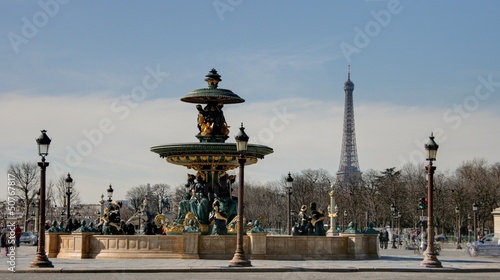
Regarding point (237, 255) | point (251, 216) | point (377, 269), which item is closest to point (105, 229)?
point (237, 255)

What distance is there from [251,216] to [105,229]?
281ft

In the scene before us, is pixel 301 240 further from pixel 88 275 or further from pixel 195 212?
pixel 88 275

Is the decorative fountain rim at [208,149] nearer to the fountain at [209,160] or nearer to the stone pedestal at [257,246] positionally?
the fountain at [209,160]

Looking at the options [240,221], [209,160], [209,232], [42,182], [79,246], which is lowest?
[79,246]

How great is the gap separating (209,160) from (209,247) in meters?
6.54

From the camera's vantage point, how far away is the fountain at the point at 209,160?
39562mm

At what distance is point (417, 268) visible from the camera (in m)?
30.0

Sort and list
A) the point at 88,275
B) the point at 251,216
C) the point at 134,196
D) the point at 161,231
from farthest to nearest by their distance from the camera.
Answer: the point at 134,196
the point at 251,216
the point at 161,231
the point at 88,275

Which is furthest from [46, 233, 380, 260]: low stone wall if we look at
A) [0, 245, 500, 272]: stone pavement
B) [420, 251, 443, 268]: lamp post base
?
[420, 251, 443, 268]: lamp post base

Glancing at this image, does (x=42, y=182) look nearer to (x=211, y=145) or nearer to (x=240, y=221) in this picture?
(x=240, y=221)

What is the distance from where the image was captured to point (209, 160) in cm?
4069

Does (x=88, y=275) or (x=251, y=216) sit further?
(x=251, y=216)

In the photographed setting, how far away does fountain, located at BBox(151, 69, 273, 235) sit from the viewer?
3956 centimetres

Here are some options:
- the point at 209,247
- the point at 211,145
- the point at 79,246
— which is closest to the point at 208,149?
the point at 211,145
